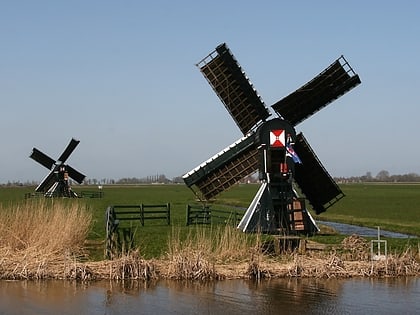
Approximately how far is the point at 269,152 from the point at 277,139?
0.62m

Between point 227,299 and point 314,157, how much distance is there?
13.8 m

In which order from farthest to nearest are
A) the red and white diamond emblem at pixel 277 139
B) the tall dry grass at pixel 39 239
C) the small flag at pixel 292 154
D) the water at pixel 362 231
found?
the water at pixel 362 231, the red and white diamond emblem at pixel 277 139, the small flag at pixel 292 154, the tall dry grass at pixel 39 239

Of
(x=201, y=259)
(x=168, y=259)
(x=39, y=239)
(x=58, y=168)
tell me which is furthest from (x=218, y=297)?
(x=58, y=168)

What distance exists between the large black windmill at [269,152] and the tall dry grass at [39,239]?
6.92 m

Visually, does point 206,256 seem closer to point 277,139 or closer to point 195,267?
point 195,267

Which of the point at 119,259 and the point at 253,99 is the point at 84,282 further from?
the point at 253,99

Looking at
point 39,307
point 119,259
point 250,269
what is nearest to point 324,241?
point 250,269

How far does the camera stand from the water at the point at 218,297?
46.5ft

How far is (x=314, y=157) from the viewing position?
91.9 ft

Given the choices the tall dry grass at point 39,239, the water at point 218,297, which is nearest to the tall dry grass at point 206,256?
the water at point 218,297

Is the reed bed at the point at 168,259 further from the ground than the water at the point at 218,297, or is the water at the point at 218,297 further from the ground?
the reed bed at the point at 168,259

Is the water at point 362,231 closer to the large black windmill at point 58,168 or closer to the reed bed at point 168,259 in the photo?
the reed bed at point 168,259

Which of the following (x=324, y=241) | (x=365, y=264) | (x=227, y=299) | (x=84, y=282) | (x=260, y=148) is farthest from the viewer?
(x=260, y=148)

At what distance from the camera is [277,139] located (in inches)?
1033
